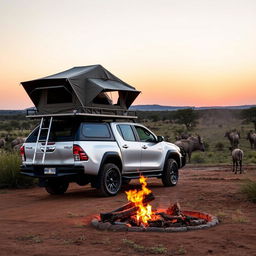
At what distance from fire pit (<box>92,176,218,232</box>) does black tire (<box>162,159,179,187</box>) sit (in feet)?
20.1

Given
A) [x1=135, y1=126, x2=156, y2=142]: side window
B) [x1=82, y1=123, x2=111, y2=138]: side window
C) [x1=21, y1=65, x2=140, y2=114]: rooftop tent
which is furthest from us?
[x1=135, y1=126, x2=156, y2=142]: side window

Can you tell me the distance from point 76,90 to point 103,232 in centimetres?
557

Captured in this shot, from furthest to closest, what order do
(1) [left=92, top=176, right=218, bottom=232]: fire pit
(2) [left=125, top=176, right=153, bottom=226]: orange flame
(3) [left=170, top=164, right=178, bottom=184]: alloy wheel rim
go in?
(3) [left=170, top=164, right=178, bottom=184]: alloy wheel rim → (2) [left=125, top=176, right=153, bottom=226]: orange flame → (1) [left=92, top=176, right=218, bottom=232]: fire pit

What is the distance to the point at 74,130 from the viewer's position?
12633 millimetres

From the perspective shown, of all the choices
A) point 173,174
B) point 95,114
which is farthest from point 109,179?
point 173,174

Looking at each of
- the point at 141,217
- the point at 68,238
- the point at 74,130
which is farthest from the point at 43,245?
the point at 74,130

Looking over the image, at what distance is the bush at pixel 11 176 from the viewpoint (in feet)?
54.2

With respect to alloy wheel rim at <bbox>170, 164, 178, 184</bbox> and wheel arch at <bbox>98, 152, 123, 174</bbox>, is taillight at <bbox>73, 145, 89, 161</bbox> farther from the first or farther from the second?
alloy wheel rim at <bbox>170, 164, 178, 184</bbox>

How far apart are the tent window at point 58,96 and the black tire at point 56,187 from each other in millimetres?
2424

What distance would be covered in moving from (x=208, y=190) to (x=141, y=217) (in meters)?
5.60

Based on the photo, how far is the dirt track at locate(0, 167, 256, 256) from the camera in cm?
724

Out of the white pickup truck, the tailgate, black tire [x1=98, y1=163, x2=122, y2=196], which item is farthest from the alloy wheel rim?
the tailgate

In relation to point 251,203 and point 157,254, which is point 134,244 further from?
point 251,203

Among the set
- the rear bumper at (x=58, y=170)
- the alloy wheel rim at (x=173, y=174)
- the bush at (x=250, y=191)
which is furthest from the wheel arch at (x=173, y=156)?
the rear bumper at (x=58, y=170)
